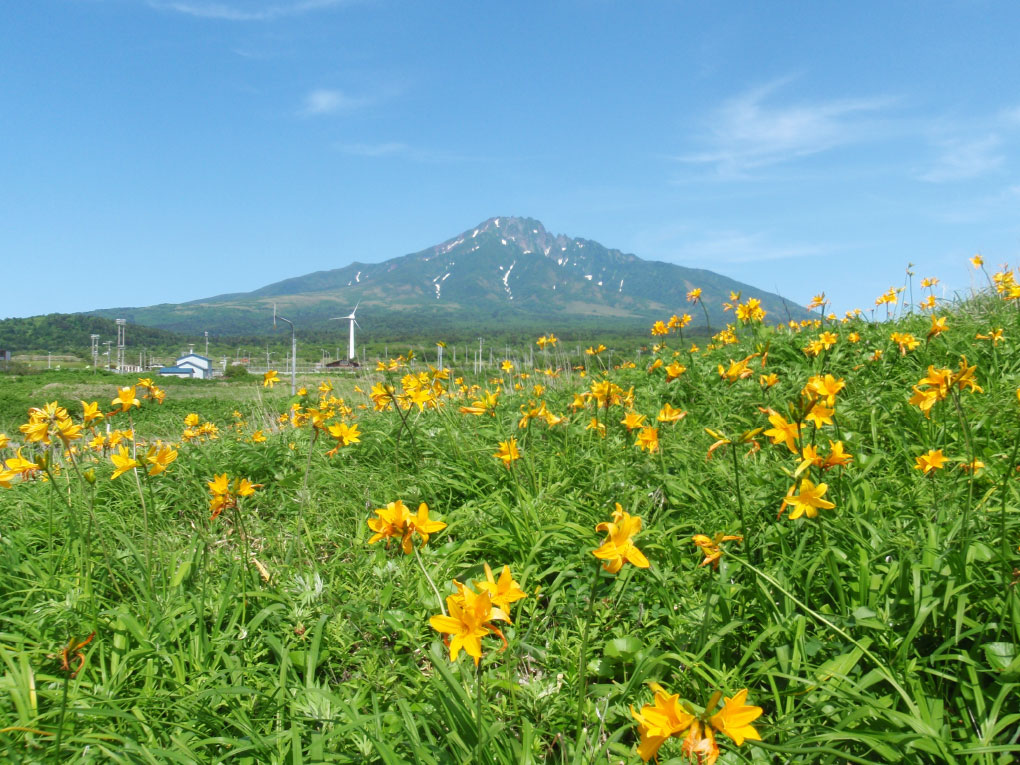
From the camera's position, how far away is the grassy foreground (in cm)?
133

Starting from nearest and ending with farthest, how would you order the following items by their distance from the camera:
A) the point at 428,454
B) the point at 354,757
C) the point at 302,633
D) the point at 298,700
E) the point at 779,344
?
the point at 354,757
the point at 298,700
the point at 302,633
the point at 428,454
the point at 779,344

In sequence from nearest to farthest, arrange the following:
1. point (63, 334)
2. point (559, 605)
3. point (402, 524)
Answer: point (402, 524) < point (559, 605) < point (63, 334)

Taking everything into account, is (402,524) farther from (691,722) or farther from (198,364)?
(198,364)

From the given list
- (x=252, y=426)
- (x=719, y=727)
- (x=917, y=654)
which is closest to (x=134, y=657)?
(x=719, y=727)

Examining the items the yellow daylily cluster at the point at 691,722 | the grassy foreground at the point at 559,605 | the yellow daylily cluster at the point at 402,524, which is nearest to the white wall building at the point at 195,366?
the grassy foreground at the point at 559,605

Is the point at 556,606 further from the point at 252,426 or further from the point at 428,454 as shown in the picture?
the point at 252,426

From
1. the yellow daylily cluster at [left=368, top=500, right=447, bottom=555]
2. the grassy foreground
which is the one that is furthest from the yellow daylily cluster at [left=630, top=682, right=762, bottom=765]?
the yellow daylily cluster at [left=368, top=500, right=447, bottom=555]

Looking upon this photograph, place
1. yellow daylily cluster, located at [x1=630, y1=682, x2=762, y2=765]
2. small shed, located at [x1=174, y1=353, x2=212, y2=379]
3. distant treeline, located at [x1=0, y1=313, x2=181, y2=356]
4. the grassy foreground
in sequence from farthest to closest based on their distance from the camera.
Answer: distant treeline, located at [x1=0, y1=313, x2=181, y2=356], small shed, located at [x1=174, y1=353, x2=212, y2=379], the grassy foreground, yellow daylily cluster, located at [x1=630, y1=682, x2=762, y2=765]

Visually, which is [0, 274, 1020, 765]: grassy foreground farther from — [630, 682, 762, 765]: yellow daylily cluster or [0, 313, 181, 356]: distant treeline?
[0, 313, 181, 356]: distant treeline

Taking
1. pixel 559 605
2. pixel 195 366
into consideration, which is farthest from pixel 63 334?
pixel 559 605

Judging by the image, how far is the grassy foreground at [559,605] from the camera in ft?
4.38

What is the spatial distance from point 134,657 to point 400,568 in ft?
2.70

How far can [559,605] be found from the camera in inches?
75.6

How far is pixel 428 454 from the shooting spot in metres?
3.24
